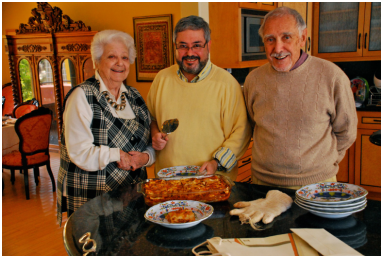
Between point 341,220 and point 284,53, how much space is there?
2.72ft

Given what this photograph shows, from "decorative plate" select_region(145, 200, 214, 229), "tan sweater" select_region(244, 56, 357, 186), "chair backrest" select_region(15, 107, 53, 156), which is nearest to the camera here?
"decorative plate" select_region(145, 200, 214, 229)

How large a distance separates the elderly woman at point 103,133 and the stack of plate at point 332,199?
90cm

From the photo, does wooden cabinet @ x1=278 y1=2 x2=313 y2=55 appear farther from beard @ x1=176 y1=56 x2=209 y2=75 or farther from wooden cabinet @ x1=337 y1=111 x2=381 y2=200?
beard @ x1=176 y1=56 x2=209 y2=75

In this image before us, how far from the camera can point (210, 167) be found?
5.97ft

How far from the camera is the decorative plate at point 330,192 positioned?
1352 millimetres

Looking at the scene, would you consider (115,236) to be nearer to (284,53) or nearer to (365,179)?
(284,53)

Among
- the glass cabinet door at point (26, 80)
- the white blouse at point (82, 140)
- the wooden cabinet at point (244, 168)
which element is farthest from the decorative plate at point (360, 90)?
the glass cabinet door at point (26, 80)

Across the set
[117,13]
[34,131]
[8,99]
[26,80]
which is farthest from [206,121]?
[8,99]

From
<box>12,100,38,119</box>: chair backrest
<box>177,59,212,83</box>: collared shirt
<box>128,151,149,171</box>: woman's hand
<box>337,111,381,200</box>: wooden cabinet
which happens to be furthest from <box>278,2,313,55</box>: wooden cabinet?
<box>12,100,38,119</box>: chair backrest

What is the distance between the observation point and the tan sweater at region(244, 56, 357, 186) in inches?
66.9

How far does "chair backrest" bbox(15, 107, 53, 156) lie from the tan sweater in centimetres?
313

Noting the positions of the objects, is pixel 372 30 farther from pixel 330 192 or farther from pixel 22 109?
pixel 22 109

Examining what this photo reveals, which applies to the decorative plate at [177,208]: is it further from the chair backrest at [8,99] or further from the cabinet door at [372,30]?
the chair backrest at [8,99]

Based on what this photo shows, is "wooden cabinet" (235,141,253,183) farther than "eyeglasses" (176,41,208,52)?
Yes
